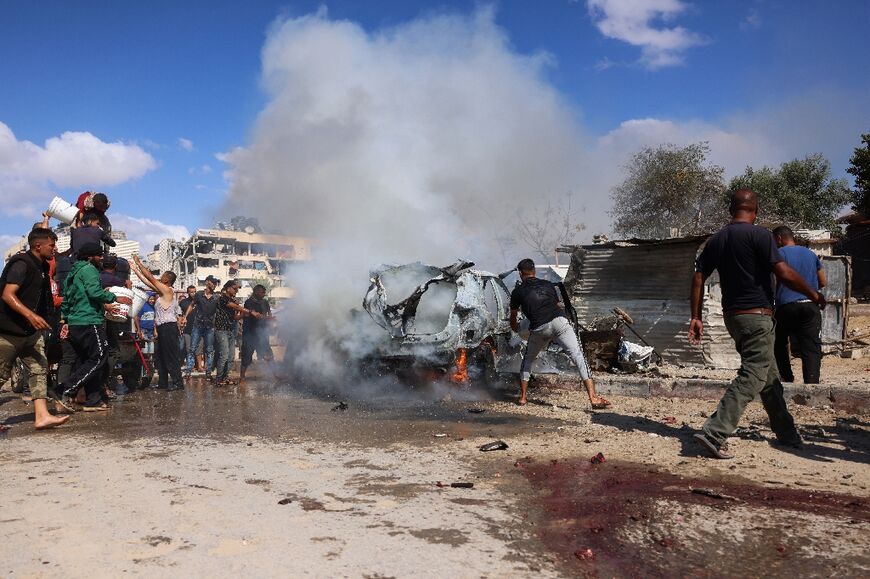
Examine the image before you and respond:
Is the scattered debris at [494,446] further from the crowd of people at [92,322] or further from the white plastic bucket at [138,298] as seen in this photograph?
the white plastic bucket at [138,298]

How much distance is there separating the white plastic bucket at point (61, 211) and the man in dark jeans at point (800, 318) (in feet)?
29.3

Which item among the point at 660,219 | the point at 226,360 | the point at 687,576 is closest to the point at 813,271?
the point at 687,576

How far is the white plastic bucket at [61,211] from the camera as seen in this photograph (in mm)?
8633

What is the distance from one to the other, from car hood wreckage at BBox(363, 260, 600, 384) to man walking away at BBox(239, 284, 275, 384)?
270cm

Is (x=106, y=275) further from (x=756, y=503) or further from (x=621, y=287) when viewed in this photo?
(x=621, y=287)

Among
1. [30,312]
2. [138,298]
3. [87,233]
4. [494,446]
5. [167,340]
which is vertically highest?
[87,233]

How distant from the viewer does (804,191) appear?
28156mm

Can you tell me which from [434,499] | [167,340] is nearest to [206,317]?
[167,340]

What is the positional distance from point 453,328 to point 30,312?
4.49 meters

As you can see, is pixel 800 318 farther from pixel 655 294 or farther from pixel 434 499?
pixel 655 294

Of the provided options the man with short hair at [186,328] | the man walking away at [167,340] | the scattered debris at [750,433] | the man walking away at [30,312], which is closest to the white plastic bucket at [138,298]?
the man walking away at [167,340]

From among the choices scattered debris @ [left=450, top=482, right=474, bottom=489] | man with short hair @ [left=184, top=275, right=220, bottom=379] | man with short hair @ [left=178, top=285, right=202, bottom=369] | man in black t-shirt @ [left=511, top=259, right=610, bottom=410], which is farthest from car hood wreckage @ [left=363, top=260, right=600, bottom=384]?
man with short hair @ [left=178, top=285, right=202, bottom=369]

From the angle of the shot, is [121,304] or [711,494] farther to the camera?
[121,304]

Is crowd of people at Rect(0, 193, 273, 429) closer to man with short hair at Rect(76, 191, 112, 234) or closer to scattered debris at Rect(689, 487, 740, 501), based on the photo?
man with short hair at Rect(76, 191, 112, 234)
